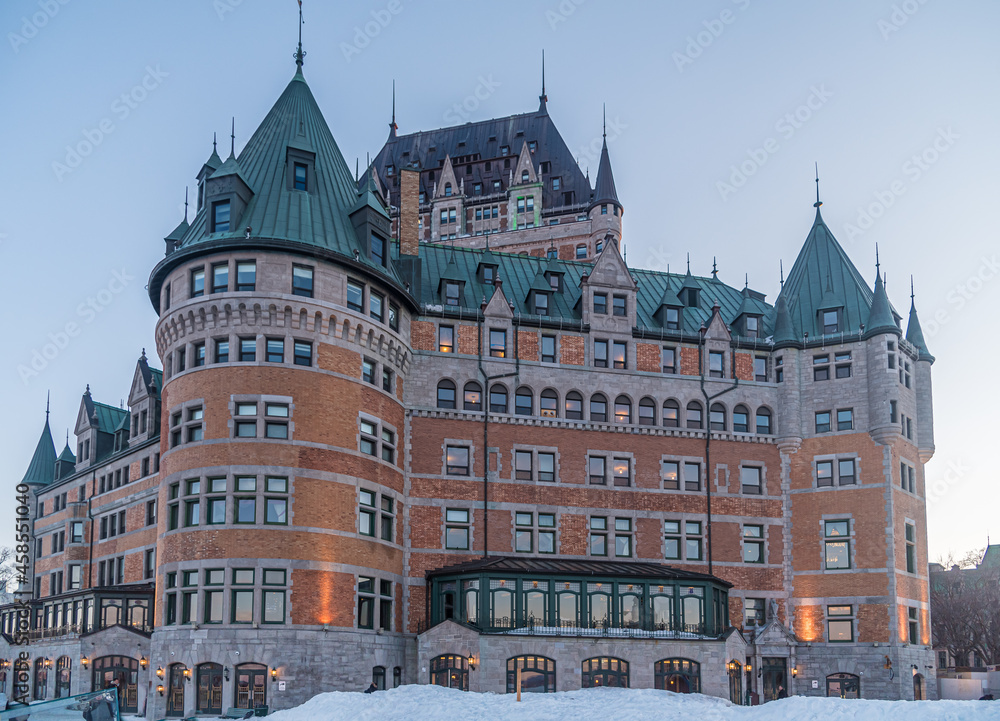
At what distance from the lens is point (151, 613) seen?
62.6m

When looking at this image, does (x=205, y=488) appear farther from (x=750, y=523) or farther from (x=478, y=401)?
(x=750, y=523)

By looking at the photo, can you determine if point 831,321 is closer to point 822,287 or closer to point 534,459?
point 822,287

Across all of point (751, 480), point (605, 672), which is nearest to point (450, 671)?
point (605, 672)

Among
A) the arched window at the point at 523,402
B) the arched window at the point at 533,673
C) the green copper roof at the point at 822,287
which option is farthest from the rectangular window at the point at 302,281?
the green copper roof at the point at 822,287

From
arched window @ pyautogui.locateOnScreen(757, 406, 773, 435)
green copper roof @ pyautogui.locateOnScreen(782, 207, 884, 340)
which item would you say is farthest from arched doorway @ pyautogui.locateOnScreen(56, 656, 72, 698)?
green copper roof @ pyautogui.locateOnScreen(782, 207, 884, 340)

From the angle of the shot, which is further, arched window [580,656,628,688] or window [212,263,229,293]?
arched window [580,656,628,688]

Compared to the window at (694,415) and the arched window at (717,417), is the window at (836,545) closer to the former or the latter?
the arched window at (717,417)

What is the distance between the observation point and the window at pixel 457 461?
59.2 meters

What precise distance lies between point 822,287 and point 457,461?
25.4 m

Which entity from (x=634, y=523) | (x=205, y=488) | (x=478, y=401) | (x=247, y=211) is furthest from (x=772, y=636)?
(x=247, y=211)

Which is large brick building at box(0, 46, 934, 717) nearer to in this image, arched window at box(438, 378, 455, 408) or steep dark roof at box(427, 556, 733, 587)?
arched window at box(438, 378, 455, 408)

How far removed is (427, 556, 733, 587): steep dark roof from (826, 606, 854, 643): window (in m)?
6.61

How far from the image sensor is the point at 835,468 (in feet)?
208

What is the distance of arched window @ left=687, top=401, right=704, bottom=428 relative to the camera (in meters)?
63.9
